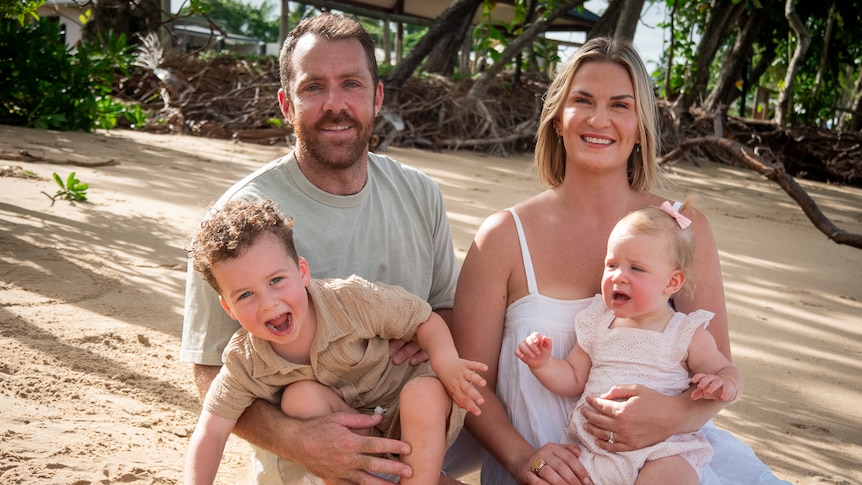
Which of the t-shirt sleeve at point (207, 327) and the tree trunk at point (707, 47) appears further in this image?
the tree trunk at point (707, 47)

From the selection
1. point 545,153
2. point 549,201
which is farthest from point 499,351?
point 545,153

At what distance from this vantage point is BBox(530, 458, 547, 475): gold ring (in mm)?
2172

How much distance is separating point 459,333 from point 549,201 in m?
0.54

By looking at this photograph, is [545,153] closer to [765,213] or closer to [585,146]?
[585,146]

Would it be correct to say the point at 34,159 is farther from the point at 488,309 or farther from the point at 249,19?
the point at 249,19

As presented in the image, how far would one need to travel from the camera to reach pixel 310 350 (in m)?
2.22

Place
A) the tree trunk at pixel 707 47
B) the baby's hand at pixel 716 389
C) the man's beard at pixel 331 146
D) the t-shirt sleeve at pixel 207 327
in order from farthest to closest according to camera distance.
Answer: the tree trunk at pixel 707 47
the man's beard at pixel 331 146
the t-shirt sleeve at pixel 207 327
the baby's hand at pixel 716 389

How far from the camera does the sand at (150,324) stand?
8.99 feet

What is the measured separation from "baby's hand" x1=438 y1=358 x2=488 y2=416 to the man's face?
0.82 meters

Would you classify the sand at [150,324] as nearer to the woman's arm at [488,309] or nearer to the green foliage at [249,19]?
the woman's arm at [488,309]

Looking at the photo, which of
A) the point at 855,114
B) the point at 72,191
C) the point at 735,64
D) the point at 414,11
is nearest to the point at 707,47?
the point at 735,64

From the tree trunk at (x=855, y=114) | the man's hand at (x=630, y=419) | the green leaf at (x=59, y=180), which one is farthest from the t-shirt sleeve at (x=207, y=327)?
the tree trunk at (x=855, y=114)

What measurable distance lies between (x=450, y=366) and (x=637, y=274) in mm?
596

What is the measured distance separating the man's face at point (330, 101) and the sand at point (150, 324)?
43 cm
